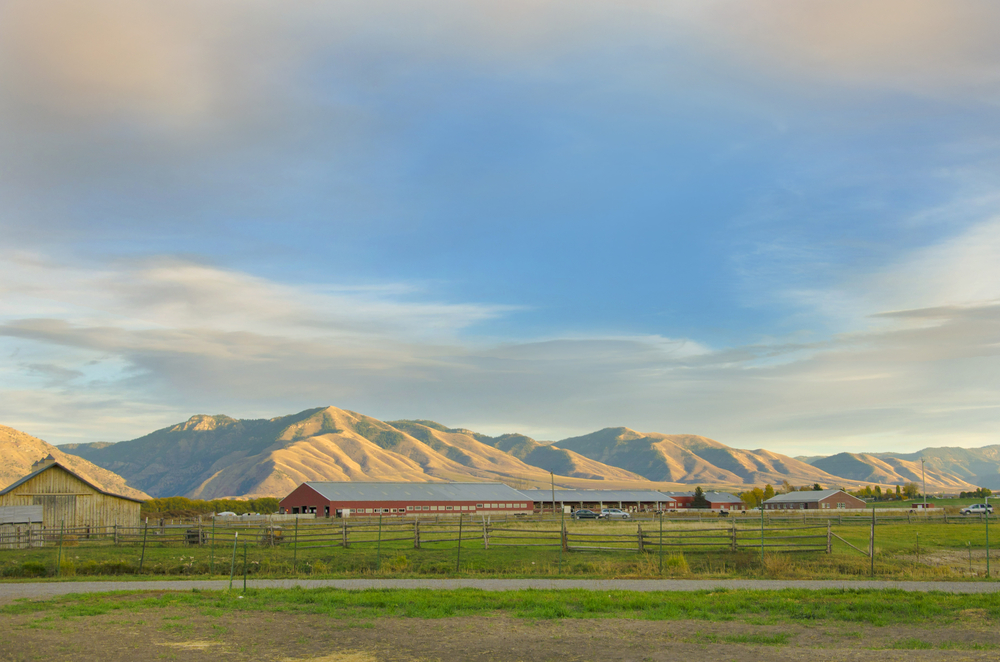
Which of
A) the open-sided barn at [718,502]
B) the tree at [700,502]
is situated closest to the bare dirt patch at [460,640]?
the tree at [700,502]

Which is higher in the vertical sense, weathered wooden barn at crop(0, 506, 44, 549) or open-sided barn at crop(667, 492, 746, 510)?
weathered wooden barn at crop(0, 506, 44, 549)

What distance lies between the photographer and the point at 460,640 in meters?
13.3

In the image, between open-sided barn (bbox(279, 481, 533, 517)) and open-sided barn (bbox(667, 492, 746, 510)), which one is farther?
open-sided barn (bbox(667, 492, 746, 510))

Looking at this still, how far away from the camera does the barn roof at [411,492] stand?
332 ft

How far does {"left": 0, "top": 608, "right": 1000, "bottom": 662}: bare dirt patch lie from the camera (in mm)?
12055

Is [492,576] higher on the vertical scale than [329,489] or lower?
higher

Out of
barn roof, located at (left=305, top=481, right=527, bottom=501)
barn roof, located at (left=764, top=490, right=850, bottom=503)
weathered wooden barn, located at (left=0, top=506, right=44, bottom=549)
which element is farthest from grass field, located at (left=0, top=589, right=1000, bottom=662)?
barn roof, located at (left=764, top=490, right=850, bottom=503)

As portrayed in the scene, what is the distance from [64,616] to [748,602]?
14739 millimetres

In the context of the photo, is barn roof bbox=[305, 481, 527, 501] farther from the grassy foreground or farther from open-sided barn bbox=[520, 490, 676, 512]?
the grassy foreground

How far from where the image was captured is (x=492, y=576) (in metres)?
23.5

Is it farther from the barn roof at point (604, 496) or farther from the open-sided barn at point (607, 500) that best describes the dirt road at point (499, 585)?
the barn roof at point (604, 496)

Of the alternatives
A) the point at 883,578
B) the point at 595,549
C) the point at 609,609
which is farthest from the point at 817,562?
the point at 609,609

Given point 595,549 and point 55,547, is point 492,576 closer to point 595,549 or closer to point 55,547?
point 595,549

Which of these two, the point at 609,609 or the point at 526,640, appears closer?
the point at 526,640
